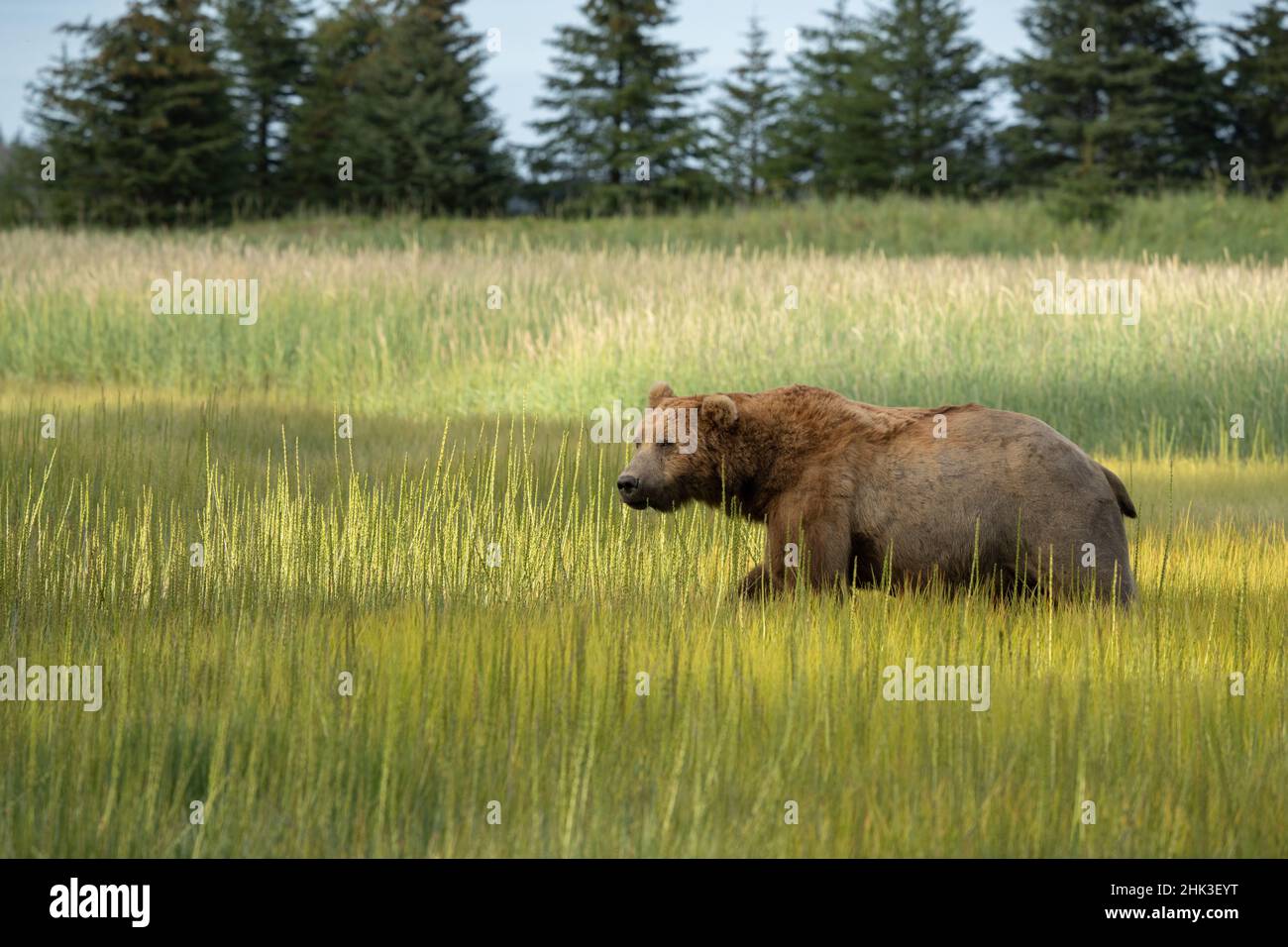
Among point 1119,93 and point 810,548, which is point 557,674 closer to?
point 810,548

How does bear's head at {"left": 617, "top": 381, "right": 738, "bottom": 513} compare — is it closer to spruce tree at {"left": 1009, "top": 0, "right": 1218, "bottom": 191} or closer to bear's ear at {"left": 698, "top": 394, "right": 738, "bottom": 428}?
bear's ear at {"left": 698, "top": 394, "right": 738, "bottom": 428}

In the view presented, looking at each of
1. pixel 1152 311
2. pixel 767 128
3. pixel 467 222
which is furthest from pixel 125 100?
pixel 1152 311

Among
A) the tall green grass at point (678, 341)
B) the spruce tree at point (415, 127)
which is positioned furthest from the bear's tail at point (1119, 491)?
the spruce tree at point (415, 127)

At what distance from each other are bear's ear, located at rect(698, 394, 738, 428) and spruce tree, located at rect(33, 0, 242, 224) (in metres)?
34.5

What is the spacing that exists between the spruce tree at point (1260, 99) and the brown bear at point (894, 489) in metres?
34.9

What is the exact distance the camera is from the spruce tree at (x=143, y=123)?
37.7m

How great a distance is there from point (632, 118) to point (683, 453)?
116 feet

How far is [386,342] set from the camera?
48.0 ft

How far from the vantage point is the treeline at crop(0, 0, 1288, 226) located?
36.8m

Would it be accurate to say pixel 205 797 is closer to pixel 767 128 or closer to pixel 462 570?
pixel 462 570

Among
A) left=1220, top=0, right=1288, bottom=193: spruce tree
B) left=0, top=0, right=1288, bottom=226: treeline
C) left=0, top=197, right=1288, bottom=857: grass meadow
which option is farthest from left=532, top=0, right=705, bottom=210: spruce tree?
left=0, top=197, right=1288, bottom=857: grass meadow

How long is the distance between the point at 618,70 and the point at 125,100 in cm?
1422

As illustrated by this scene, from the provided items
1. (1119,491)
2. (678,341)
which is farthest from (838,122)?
A: (1119,491)

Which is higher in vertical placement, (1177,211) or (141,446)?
(1177,211)
